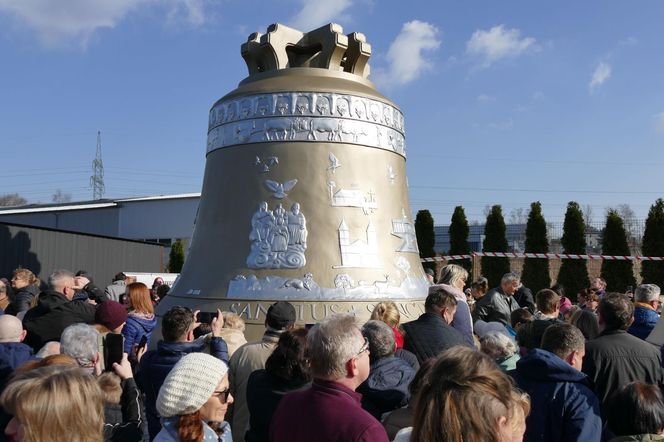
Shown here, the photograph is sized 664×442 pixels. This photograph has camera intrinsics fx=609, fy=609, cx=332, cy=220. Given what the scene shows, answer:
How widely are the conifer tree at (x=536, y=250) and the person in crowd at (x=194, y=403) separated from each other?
62.9ft

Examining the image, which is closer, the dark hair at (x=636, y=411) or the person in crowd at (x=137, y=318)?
the dark hair at (x=636, y=411)

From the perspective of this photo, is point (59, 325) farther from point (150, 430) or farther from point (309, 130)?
point (309, 130)

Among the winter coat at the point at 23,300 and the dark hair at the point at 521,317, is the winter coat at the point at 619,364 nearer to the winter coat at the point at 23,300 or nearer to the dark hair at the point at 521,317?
the dark hair at the point at 521,317

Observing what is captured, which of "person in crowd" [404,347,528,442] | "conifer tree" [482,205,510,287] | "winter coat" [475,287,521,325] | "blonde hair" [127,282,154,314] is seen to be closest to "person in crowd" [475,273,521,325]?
"winter coat" [475,287,521,325]

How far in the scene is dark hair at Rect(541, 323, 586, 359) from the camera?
346 centimetres

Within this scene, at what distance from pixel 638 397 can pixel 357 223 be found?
Answer: 5487 millimetres

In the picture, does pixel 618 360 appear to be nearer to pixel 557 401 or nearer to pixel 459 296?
pixel 557 401

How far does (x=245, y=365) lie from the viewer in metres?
4.22

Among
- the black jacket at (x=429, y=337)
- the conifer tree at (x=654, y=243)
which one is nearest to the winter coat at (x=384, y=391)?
the black jacket at (x=429, y=337)

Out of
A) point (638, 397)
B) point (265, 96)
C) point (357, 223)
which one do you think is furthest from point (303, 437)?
point (265, 96)

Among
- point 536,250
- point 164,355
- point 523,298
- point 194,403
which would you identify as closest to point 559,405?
point 194,403

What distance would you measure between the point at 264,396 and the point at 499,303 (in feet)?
16.2

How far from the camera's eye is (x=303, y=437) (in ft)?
8.34

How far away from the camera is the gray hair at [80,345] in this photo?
3605 mm
